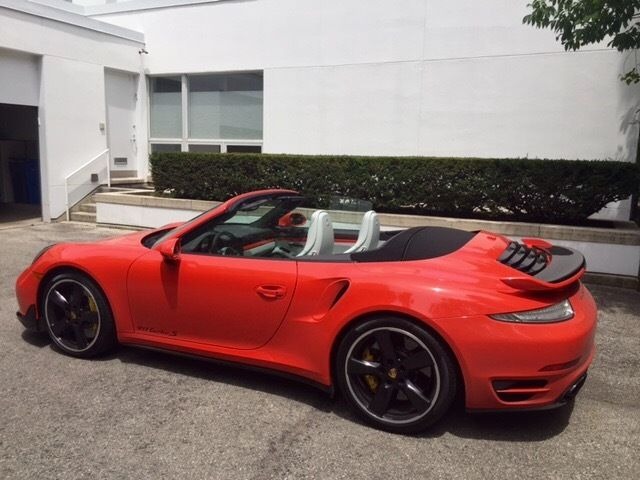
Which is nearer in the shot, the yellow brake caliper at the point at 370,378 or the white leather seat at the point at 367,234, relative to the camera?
the yellow brake caliper at the point at 370,378

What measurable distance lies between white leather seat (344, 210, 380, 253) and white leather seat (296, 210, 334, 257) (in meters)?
0.19

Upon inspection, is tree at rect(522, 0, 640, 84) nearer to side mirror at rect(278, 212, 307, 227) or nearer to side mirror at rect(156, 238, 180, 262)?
side mirror at rect(278, 212, 307, 227)

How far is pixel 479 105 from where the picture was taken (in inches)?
372

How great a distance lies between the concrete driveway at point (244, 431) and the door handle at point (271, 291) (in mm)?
683

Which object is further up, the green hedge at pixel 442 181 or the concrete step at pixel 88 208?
the green hedge at pixel 442 181

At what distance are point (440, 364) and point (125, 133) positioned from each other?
39.1 feet

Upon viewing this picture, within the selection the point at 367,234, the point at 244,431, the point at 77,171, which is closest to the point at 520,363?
the point at 367,234

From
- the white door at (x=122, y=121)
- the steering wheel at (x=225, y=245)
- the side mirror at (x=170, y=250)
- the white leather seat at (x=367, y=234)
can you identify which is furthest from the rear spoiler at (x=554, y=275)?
the white door at (x=122, y=121)

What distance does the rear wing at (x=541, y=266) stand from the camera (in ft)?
9.04

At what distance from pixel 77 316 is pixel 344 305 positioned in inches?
84.3

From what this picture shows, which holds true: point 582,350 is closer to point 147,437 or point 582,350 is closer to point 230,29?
point 147,437

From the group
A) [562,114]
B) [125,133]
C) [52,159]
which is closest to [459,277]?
[562,114]

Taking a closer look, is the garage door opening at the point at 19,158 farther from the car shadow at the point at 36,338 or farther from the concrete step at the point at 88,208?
the car shadow at the point at 36,338

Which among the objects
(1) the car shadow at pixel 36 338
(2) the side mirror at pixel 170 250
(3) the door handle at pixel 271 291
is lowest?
(1) the car shadow at pixel 36 338
